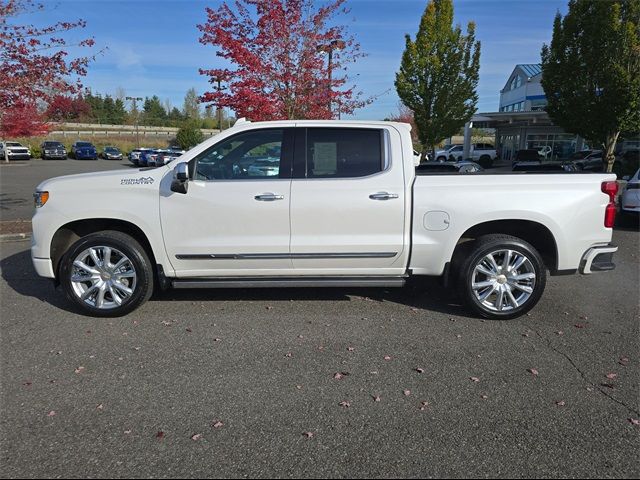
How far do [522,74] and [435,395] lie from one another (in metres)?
53.6

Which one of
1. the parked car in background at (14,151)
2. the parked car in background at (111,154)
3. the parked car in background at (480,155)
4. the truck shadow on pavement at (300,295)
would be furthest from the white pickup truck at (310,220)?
the parked car in background at (111,154)

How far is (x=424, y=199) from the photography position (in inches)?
181

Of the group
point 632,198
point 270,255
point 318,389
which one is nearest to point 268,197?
point 270,255

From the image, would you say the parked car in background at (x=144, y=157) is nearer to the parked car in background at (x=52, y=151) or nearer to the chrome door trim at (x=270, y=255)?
the parked car in background at (x=52, y=151)

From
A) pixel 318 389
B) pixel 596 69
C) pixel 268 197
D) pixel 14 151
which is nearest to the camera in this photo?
pixel 318 389

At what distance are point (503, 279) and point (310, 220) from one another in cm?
194

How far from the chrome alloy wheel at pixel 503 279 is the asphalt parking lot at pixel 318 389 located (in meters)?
0.24

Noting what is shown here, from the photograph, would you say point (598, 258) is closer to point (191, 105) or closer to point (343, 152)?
point (343, 152)

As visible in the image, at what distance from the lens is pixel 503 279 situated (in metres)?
4.66

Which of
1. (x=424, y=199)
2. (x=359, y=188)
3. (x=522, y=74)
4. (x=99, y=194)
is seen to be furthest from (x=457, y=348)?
(x=522, y=74)

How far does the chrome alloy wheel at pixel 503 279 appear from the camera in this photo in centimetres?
464

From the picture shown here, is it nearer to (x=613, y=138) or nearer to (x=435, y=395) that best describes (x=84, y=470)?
(x=435, y=395)

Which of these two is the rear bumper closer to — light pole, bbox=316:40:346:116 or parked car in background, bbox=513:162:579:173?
parked car in background, bbox=513:162:579:173

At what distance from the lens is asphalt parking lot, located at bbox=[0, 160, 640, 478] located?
2.63 metres
